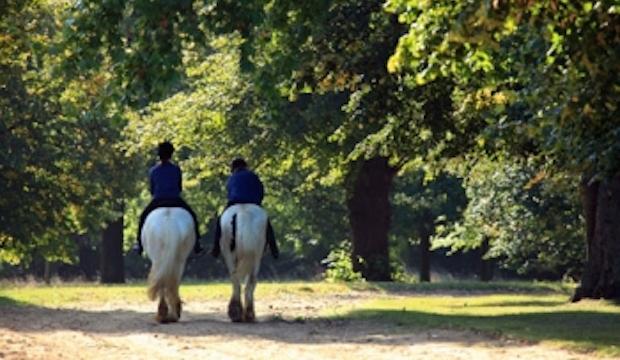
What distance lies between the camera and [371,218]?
42844 mm

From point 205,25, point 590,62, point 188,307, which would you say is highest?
point 205,25

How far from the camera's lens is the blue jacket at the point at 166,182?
20.4 metres

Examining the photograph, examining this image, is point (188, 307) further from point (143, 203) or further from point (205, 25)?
point (143, 203)

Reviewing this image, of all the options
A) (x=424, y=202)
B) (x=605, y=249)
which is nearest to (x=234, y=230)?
(x=605, y=249)

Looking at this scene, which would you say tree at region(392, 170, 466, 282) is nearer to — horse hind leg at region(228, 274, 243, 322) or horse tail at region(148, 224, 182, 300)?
horse hind leg at region(228, 274, 243, 322)

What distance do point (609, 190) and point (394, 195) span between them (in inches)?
1392

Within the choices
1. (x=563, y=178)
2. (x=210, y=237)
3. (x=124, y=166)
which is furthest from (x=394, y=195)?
(x=563, y=178)

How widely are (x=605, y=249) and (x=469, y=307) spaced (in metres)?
2.96

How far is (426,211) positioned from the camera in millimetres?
63750

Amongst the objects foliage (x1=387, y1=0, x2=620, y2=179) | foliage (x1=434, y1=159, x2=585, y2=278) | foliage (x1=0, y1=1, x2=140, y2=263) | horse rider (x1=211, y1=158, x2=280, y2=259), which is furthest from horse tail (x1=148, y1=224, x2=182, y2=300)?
foliage (x1=434, y1=159, x2=585, y2=278)

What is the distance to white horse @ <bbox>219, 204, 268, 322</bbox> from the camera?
2048cm

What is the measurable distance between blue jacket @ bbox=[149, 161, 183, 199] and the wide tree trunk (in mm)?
8159

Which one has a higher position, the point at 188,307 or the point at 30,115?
the point at 30,115

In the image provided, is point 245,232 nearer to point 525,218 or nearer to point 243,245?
point 243,245
